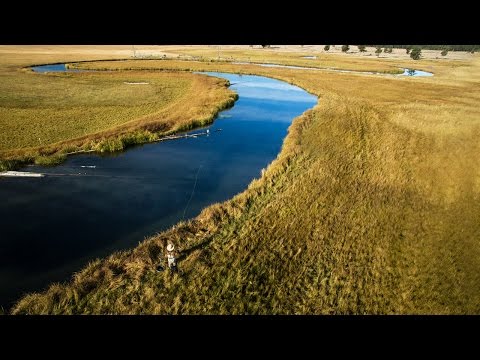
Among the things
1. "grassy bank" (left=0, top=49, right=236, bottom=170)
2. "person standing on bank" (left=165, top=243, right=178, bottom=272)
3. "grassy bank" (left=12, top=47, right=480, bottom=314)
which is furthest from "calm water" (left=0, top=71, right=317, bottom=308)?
"person standing on bank" (left=165, top=243, right=178, bottom=272)

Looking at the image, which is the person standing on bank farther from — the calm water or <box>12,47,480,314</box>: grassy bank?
the calm water

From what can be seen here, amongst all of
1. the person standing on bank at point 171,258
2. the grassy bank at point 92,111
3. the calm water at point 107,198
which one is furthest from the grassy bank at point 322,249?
the grassy bank at point 92,111

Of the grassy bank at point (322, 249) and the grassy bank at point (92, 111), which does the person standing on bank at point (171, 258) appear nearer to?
the grassy bank at point (322, 249)

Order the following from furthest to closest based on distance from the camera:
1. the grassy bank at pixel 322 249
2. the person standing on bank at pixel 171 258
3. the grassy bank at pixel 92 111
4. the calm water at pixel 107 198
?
the grassy bank at pixel 92 111
the calm water at pixel 107 198
the person standing on bank at pixel 171 258
the grassy bank at pixel 322 249

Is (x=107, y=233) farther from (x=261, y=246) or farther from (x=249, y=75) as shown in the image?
(x=249, y=75)
